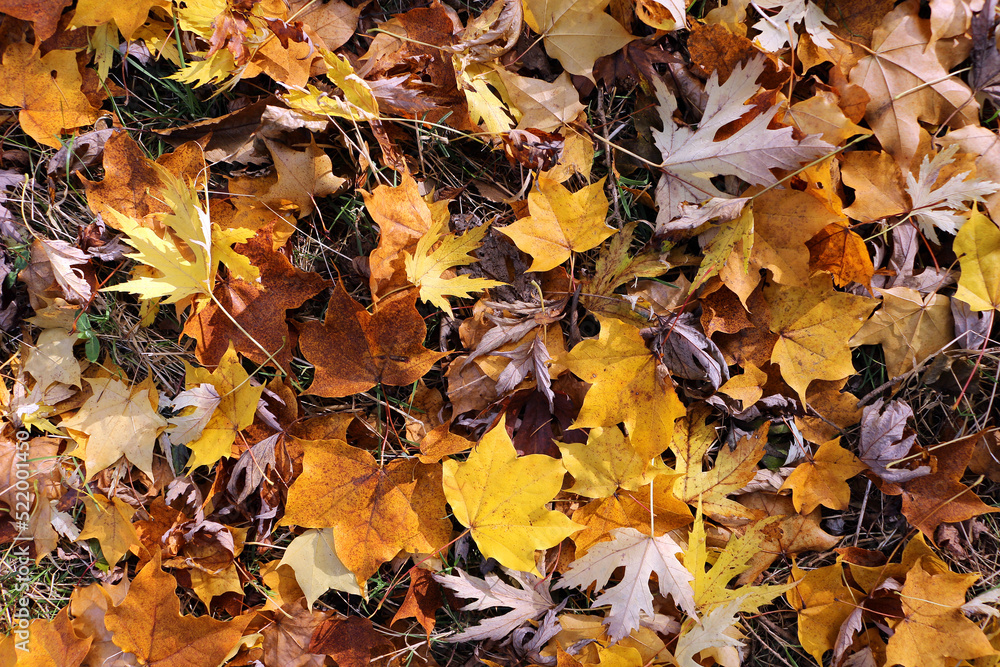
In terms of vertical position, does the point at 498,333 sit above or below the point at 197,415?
above

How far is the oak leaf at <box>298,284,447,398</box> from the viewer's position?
142cm

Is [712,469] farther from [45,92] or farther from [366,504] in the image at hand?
[45,92]

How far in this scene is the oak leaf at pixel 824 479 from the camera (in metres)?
1.60

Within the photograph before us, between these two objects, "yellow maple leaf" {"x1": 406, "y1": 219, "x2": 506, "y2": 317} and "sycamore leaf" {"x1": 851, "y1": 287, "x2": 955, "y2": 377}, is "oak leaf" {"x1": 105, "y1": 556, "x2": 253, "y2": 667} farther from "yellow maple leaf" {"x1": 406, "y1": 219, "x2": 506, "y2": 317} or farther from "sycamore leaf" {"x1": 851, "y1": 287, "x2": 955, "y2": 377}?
"sycamore leaf" {"x1": 851, "y1": 287, "x2": 955, "y2": 377}

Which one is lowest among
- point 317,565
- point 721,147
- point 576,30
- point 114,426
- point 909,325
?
point 317,565

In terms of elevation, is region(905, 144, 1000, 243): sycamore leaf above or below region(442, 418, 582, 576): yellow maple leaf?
above

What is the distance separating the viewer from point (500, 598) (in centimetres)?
156

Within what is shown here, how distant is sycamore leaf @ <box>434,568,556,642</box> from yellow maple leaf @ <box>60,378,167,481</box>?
3.05ft

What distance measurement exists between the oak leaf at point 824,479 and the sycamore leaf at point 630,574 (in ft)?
A: 1.39

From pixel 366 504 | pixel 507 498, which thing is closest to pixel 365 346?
pixel 366 504

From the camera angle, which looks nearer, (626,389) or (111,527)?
(626,389)

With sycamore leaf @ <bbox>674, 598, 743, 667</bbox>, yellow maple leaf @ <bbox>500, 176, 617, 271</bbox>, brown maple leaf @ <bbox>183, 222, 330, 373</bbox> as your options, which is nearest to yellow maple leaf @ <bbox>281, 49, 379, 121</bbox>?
brown maple leaf @ <bbox>183, 222, 330, 373</bbox>

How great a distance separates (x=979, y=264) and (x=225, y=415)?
7.05 ft

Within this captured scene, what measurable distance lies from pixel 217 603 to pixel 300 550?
37 centimetres
